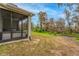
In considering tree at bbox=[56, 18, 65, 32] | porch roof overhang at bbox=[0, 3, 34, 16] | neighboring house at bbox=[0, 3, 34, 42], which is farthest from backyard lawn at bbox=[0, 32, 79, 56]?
porch roof overhang at bbox=[0, 3, 34, 16]

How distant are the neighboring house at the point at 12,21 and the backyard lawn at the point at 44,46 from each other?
0.34 metres

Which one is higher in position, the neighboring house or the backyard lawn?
the neighboring house

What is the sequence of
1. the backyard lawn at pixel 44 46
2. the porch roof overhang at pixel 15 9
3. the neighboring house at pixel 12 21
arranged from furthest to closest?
the neighboring house at pixel 12 21 → the porch roof overhang at pixel 15 9 → the backyard lawn at pixel 44 46

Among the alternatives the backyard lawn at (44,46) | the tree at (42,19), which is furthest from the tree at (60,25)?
the tree at (42,19)

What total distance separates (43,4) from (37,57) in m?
1.45

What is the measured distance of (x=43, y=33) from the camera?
9.84m

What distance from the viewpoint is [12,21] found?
10.2 metres

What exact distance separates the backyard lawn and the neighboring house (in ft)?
1.11

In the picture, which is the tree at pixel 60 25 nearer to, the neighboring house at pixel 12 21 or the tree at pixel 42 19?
the tree at pixel 42 19

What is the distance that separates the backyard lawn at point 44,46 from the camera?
9688 mm

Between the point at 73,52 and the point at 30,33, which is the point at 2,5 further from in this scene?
the point at 73,52

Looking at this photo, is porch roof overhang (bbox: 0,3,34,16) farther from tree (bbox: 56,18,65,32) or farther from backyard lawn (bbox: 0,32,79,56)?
tree (bbox: 56,18,65,32)

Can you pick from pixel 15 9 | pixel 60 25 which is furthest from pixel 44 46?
pixel 15 9

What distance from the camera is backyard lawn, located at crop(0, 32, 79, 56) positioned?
9688 mm
